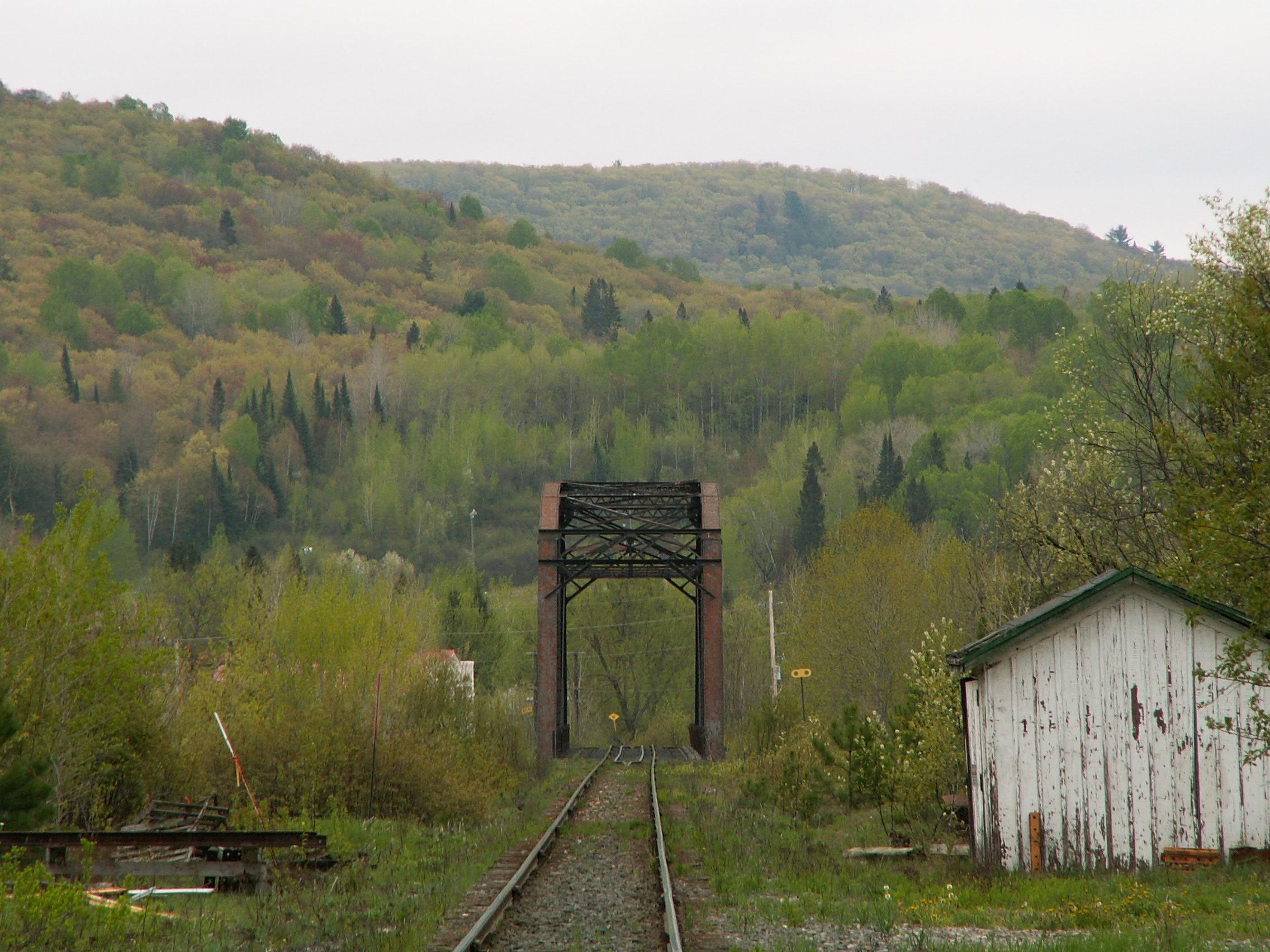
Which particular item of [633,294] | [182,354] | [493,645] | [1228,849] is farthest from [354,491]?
[1228,849]

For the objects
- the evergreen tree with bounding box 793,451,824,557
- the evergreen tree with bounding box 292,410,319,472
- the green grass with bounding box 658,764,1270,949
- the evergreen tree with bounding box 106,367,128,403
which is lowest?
the green grass with bounding box 658,764,1270,949

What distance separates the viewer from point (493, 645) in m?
64.0

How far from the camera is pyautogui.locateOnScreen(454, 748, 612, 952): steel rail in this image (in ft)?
30.8

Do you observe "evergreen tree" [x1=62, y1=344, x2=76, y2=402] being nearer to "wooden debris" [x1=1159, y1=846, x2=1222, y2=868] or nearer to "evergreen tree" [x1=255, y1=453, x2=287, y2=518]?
"evergreen tree" [x1=255, y1=453, x2=287, y2=518]

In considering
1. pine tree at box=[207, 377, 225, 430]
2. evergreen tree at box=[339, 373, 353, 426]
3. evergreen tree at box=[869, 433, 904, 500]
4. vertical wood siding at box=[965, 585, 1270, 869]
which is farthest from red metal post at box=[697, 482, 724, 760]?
pine tree at box=[207, 377, 225, 430]

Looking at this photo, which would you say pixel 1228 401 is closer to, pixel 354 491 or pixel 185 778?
pixel 185 778

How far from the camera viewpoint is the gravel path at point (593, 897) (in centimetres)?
983

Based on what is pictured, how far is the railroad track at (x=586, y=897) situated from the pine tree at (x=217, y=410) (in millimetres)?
118281

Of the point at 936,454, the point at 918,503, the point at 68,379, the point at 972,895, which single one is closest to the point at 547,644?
the point at 972,895

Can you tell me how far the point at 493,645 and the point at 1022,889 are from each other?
52.7 metres

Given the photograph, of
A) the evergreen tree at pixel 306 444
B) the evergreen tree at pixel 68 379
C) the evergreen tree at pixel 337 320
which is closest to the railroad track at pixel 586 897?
the evergreen tree at pixel 306 444

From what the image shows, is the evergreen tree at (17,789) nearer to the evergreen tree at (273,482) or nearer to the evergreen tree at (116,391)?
Answer: the evergreen tree at (273,482)

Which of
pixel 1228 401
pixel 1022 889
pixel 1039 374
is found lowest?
→ pixel 1022 889

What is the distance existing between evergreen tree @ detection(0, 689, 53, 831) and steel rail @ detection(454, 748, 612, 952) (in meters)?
5.25
